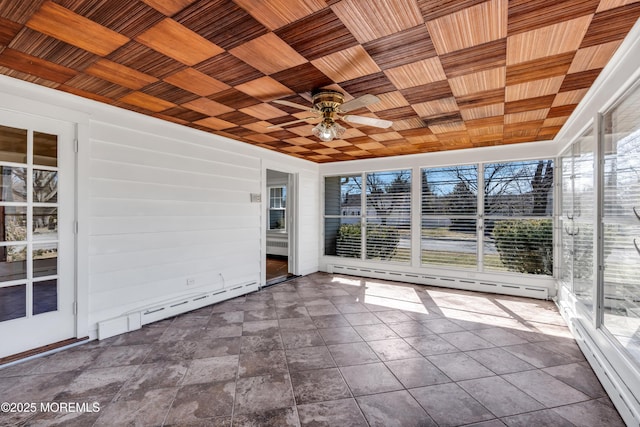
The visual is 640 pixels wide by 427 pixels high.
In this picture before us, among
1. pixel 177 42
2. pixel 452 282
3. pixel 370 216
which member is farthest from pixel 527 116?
pixel 177 42

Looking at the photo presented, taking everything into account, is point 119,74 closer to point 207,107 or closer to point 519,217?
point 207,107

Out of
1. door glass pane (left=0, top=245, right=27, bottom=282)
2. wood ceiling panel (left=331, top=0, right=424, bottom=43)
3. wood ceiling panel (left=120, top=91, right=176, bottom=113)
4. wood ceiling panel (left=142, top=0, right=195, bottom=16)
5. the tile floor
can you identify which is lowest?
the tile floor

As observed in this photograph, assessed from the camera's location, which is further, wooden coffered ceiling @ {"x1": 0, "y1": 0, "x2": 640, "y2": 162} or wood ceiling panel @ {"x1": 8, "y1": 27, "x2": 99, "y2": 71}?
wood ceiling panel @ {"x1": 8, "y1": 27, "x2": 99, "y2": 71}

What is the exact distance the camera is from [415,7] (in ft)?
5.24

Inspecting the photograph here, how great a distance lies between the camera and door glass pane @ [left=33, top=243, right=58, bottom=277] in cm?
264

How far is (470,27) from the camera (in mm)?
1769

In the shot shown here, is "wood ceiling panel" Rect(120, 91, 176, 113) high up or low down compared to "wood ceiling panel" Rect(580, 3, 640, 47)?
down

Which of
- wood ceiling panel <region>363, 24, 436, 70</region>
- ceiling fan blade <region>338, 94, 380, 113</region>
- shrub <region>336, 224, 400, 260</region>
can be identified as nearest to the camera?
wood ceiling panel <region>363, 24, 436, 70</region>

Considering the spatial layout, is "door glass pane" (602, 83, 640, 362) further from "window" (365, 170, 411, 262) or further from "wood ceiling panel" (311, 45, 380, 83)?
"window" (365, 170, 411, 262)

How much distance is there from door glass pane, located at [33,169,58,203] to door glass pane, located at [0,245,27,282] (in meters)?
0.44

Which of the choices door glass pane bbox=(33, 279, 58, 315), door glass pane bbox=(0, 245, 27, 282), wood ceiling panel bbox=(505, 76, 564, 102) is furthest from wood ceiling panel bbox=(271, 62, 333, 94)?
door glass pane bbox=(33, 279, 58, 315)

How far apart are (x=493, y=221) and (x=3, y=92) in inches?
238

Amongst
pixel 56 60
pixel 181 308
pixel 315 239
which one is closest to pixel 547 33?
pixel 56 60

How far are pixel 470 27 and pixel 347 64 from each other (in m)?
0.81
